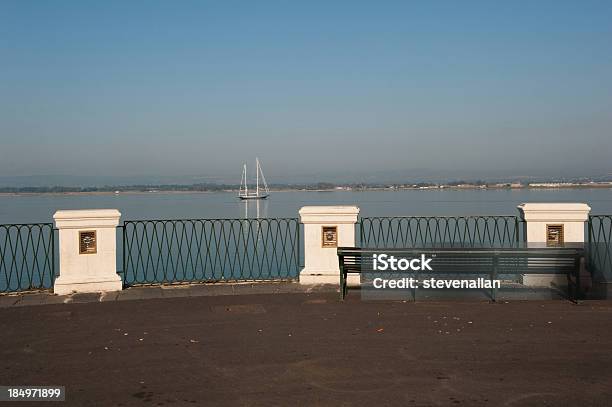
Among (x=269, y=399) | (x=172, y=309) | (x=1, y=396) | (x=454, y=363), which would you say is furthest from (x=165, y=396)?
(x=172, y=309)

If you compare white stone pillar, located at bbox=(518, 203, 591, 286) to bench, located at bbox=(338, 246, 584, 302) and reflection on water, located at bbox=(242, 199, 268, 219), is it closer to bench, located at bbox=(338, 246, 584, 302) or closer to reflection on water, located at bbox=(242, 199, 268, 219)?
bench, located at bbox=(338, 246, 584, 302)

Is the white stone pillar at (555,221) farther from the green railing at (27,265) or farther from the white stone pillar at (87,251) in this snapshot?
the green railing at (27,265)

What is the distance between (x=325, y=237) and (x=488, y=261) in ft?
10.3

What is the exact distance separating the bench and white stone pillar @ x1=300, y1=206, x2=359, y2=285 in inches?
60.7

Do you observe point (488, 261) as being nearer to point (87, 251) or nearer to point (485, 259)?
point (485, 259)

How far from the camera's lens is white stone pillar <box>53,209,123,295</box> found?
37.5 ft

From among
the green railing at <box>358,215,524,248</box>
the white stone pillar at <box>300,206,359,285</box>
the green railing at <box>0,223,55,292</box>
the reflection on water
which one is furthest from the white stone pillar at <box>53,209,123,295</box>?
the reflection on water

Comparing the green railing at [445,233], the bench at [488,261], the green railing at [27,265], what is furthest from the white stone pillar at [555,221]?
the green railing at [27,265]

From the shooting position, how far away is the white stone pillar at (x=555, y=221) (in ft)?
38.4

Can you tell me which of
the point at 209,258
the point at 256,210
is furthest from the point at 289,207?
the point at 209,258

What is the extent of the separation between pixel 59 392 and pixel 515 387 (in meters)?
4.28

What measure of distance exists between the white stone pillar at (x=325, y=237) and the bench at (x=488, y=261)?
1541 mm

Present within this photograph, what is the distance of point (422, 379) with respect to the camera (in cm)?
645

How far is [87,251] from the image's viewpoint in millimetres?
11609
